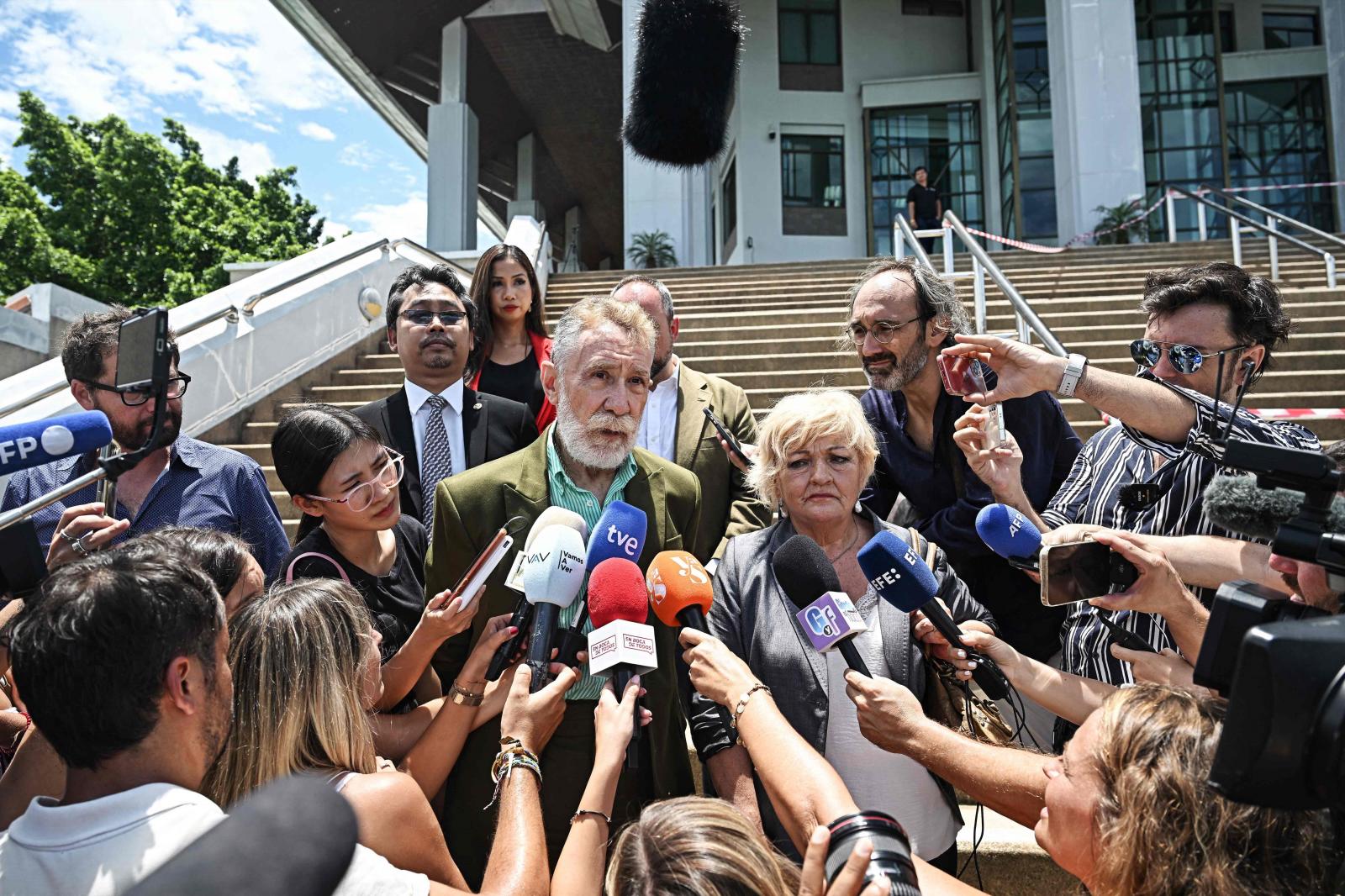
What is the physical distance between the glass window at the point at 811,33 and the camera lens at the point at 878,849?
23.2m

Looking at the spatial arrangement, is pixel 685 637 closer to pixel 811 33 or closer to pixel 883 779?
pixel 883 779

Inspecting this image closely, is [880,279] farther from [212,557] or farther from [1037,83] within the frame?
[1037,83]

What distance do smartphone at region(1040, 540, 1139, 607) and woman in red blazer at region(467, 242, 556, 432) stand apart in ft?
9.11

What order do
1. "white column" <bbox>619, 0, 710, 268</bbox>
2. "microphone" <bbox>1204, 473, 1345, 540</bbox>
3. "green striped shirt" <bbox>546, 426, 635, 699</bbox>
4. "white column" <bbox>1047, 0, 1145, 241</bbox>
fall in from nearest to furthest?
"microphone" <bbox>1204, 473, 1345, 540</bbox> → "green striped shirt" <bbox>546, 426, 635, 699</bbox> → "white column" <bbox>1047, 0, 1145, 241</bbox> → "white column" <bbox>619, 0, 710, 268</bbox>

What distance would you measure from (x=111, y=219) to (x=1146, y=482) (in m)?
29.3

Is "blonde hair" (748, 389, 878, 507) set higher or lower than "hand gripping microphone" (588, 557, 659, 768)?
higher

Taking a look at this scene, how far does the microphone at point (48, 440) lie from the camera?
1.38 m

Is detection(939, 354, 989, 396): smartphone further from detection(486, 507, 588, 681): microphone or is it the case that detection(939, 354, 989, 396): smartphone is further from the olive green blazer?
detection(486, 507, 588, 681): microphone

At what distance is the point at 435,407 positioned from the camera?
3916 mm

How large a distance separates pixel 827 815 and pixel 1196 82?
22278 mm

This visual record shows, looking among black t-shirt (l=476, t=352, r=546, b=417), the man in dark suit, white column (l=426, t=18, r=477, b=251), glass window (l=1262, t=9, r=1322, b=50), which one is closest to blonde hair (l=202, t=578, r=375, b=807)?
the man in dark suit

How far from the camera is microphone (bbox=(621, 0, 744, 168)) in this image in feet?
14.3

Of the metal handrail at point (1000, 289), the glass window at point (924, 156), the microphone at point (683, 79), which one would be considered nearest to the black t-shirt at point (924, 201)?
the metal handrail at point (1000, 289)

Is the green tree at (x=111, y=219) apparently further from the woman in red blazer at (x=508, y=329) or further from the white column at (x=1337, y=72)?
the white column at (x=1337, y=72)
